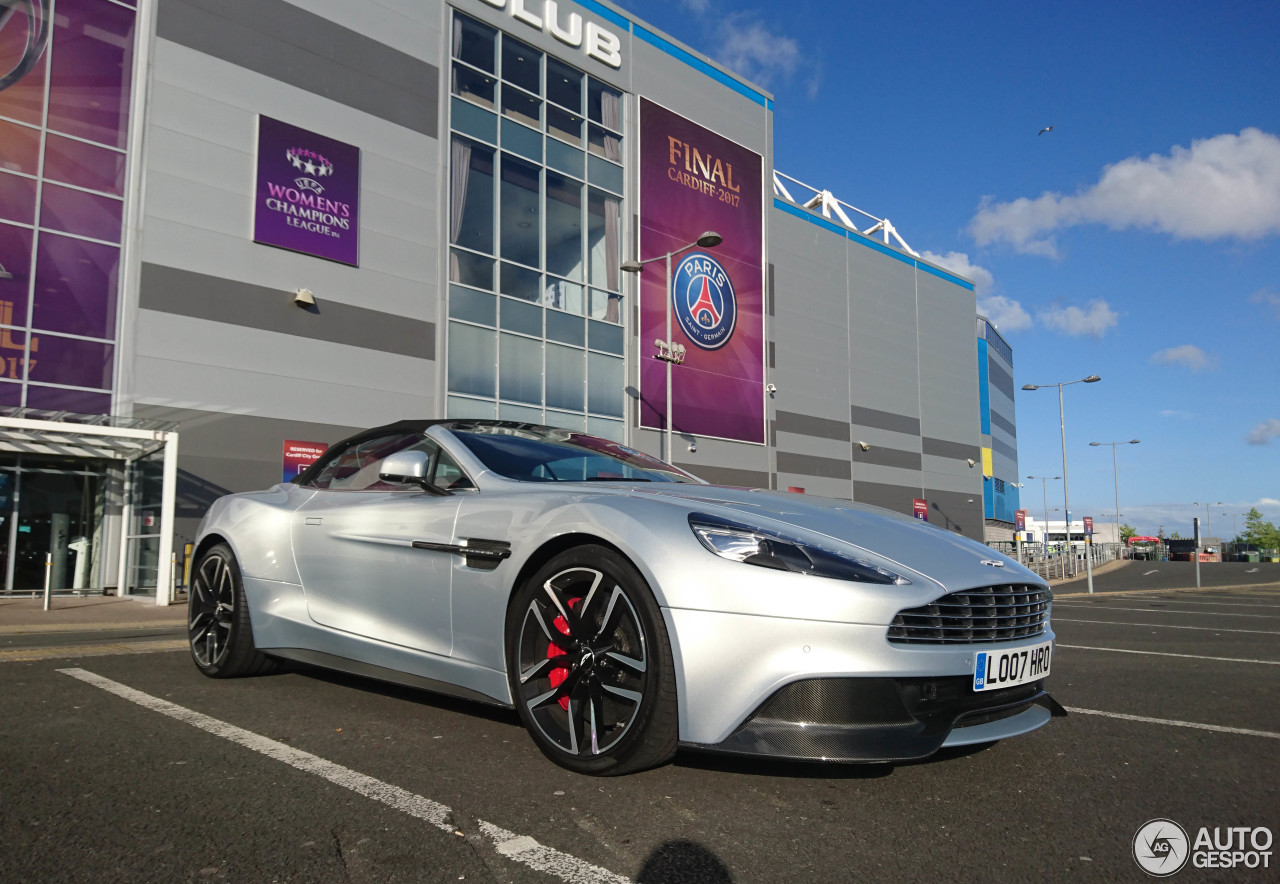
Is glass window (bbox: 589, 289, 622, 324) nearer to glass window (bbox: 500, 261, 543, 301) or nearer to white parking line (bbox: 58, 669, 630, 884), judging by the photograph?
glass window (bbox: 500, 261, 543, 301)

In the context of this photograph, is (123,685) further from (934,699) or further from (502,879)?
(934,699)

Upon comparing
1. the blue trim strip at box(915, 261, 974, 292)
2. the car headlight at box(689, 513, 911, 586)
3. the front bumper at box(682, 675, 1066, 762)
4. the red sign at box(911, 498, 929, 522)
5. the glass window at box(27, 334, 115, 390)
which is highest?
the blue trim strip at box(915, 261, 974, 292)

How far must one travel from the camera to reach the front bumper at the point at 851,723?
2.52 m

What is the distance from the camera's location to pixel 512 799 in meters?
2.67

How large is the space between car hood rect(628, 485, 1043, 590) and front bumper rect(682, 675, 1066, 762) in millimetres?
389

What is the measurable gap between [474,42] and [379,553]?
20.1 m

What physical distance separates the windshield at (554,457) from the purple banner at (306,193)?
14599 mm

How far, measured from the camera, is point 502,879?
2.06 metres

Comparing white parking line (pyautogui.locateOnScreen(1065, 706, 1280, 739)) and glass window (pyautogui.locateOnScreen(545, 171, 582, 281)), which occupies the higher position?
glass window (pyautogui.locateOnScreen(545, 171, 582, 281))

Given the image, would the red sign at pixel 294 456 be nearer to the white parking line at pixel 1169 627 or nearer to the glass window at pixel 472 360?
the glass window at pixel 472 360

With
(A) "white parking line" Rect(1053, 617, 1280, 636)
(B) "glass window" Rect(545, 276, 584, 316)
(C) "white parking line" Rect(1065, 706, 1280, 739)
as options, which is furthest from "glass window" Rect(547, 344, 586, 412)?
(C) "white parking line" Rect(1065, 706, 1280, 739)

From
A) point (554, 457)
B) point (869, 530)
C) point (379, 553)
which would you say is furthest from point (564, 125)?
point (869, 530)

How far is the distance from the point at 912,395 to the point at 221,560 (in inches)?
1477

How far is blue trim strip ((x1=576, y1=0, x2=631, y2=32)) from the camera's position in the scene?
77.5 ft
